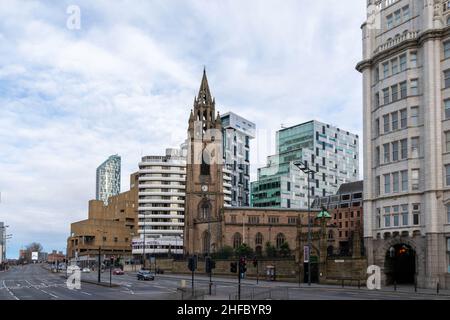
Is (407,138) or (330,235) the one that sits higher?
(407,138)

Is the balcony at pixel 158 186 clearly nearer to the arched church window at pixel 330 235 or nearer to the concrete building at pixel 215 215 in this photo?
the concrete building at pixel 215 215

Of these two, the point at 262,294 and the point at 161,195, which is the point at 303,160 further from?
the point at 262,294

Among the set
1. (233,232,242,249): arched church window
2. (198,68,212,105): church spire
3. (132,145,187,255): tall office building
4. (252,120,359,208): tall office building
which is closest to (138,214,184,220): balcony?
(132,145,187,255): tall office building

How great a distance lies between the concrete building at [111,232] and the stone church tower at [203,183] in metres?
50.0

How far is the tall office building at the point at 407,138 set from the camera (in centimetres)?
5366

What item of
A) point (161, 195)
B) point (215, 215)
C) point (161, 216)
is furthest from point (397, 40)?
point (161, 216)

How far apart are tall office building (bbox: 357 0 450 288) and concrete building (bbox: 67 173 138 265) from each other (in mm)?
118521

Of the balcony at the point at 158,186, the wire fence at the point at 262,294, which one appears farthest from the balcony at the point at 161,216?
the wire fence at the point at 262,294

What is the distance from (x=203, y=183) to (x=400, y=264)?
2836 inches

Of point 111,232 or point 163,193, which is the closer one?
point 163,193

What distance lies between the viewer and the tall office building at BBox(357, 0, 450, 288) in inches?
2112

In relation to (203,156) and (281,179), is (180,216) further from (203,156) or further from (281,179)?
(203,156)

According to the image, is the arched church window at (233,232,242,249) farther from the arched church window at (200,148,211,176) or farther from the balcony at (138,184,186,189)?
the balcony at (138,184,186,189)

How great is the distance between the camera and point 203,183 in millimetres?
129000
